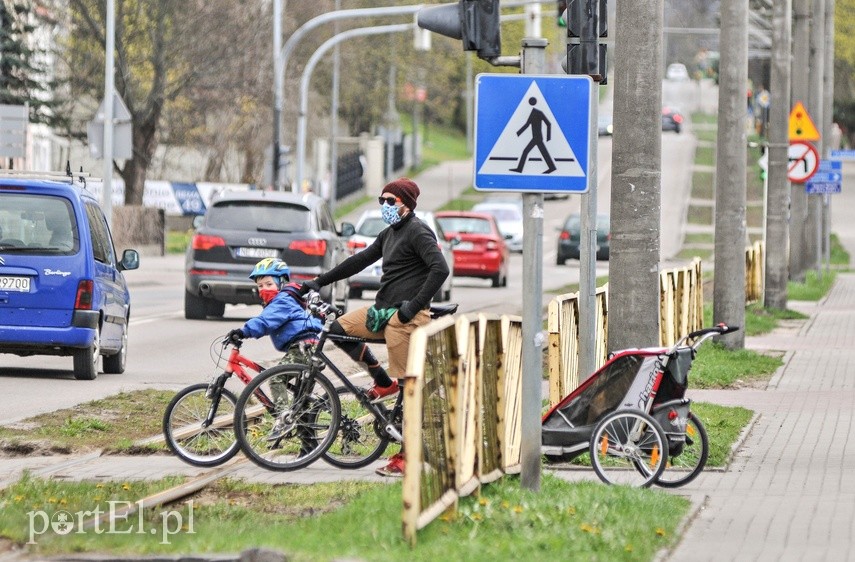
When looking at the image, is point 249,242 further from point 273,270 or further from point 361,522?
point 361,522

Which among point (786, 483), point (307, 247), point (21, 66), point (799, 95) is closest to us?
point (786, 483)

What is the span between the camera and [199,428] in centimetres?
1076

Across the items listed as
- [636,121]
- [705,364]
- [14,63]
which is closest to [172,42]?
[14,63]

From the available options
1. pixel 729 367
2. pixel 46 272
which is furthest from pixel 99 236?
pixel 729 367

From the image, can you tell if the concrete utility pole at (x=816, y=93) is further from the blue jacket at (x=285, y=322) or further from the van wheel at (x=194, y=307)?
the blue jacket at (x=285, y=322)

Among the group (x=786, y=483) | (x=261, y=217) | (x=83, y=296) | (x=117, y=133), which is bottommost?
(x=786, y=483)

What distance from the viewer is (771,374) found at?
18.7m

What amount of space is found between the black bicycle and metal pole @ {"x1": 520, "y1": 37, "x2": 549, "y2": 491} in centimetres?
143

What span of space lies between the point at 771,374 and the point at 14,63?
23156 mm

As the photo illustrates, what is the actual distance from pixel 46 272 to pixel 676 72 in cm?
12083

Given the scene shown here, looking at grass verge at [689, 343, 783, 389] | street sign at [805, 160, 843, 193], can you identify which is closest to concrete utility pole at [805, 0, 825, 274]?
street sign at [805, 160, 843, 193]

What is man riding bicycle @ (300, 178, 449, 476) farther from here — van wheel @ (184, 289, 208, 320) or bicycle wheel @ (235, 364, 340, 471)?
van wheel @ (184, 289, 208, 320)

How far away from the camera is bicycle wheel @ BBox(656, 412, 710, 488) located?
10.2 metres

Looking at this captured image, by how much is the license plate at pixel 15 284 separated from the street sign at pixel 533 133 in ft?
26.7
